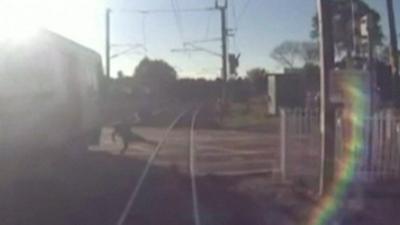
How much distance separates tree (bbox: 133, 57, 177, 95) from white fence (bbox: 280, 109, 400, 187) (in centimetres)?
11555

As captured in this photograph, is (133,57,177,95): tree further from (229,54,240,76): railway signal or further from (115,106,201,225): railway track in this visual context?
(115,106,201,225): railway track

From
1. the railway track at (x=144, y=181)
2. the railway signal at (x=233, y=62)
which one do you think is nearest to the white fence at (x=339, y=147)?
the railway track at (x=144, y=181)

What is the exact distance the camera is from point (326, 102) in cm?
1697

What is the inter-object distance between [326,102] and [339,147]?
5.39 ft

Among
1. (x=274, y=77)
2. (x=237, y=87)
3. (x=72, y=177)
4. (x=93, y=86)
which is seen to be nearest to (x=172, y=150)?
(x=93, y=86)

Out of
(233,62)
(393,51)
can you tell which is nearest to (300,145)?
(393,51)

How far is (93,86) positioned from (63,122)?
6.81 metres

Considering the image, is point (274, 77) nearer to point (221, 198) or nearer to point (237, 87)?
point (221, 198)

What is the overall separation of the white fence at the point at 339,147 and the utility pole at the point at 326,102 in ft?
2.26

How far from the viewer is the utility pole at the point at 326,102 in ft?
54.4

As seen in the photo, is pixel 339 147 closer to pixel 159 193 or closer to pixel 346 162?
pixel 346 162

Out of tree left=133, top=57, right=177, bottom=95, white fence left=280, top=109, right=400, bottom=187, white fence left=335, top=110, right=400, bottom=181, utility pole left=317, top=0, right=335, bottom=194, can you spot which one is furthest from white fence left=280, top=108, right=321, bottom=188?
tree left=133, top=57, right=177, bottom=95

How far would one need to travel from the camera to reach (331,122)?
55.3ft

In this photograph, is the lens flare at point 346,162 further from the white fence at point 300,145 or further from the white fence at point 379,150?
the white fence at point 300,145
